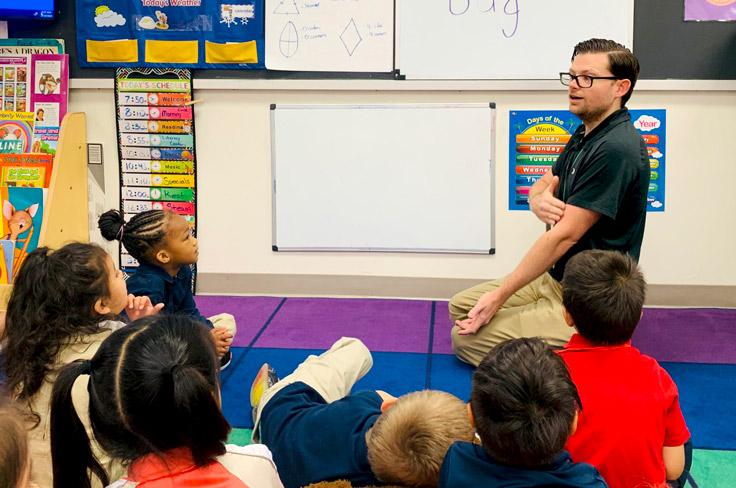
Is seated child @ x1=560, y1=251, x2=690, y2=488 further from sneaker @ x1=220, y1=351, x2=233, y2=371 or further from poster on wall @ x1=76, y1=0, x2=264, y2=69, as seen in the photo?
poster on wall @ x1=76, y1=0, x2=264, y2=69

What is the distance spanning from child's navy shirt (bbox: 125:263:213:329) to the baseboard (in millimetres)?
1101

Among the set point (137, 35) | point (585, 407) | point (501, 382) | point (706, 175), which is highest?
point (137, 35)

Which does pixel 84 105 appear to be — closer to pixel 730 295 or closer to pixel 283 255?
pixel 283 255

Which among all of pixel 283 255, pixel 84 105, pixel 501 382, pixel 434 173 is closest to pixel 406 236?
pixel 434 173

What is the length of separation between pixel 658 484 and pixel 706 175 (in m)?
2.49

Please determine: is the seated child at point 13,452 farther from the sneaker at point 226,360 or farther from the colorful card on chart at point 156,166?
the colorful card on chart at point 156,166

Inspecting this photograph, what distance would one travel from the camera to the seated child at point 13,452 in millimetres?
951

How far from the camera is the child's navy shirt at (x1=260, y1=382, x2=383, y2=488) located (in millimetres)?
1606

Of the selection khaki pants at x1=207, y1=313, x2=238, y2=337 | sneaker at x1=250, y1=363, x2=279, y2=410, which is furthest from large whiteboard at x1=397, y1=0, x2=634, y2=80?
sneaker at x1=250, y1=363, x2=279, y2=410

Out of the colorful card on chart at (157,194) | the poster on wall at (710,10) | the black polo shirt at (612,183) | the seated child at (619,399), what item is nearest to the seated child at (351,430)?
the seated child at (619,399)

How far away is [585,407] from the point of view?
1.69 m

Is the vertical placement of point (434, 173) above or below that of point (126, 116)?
below

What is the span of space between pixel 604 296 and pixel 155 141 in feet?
9.30

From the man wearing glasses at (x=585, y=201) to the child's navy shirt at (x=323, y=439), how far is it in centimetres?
125
